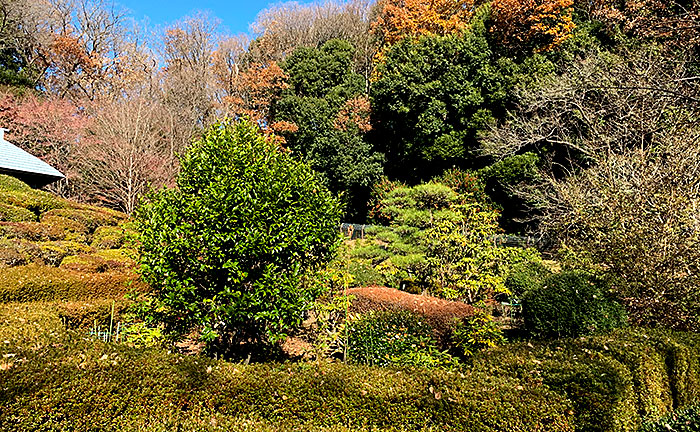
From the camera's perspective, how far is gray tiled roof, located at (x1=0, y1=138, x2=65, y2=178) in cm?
1448

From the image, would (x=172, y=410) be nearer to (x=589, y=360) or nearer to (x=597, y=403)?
(x=597, y=403)

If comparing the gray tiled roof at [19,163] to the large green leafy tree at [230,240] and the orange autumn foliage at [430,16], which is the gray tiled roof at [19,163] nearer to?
the large green leafy tree at [230,240]

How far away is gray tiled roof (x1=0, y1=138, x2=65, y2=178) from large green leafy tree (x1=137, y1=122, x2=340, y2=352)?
13911 millimetres

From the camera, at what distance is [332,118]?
2066 centimetres

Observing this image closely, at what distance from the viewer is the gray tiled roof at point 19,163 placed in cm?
1448

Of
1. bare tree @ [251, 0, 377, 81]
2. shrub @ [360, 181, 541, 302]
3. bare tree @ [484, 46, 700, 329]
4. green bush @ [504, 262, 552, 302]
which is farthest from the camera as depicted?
bare tree @ [251, 0, 377, 81]

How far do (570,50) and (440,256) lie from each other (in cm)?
1159

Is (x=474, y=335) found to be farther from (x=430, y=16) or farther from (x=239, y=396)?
(x=430, y=16)

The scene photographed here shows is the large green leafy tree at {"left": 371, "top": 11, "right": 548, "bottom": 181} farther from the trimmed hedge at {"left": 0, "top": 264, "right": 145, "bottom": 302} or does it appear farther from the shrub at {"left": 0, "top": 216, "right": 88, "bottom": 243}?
the trimmed hedge at {"left": 0, "top": 264, "right": 145, "bottom": 302}

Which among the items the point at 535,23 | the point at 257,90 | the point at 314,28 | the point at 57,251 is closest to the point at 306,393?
the point at 57,251

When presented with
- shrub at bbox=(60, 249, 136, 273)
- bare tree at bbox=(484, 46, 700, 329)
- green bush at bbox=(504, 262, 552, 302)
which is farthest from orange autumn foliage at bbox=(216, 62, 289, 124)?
green bush at bbox=(504, 262, 552, 302)

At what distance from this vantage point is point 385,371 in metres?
3.63

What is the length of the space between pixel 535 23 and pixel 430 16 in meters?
6.18

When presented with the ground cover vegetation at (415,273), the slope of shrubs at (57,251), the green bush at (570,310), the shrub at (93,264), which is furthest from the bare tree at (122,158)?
the green bush at (570,310)
